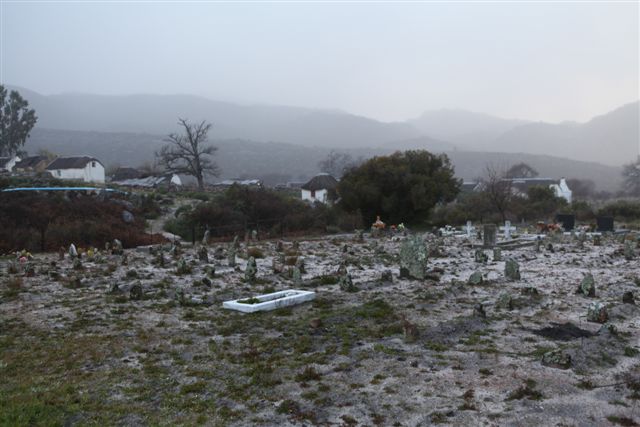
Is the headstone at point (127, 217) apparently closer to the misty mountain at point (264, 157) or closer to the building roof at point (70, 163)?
the building roof at point (70, 163)

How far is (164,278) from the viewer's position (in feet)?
50.0

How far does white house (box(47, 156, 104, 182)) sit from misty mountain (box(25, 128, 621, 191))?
59.9 metres

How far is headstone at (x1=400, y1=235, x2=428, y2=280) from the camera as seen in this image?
15.2 metres

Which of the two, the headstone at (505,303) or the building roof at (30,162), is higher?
the building roof at (30,162)

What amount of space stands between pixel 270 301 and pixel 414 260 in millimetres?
4961

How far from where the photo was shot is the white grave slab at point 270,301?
11.6 meters

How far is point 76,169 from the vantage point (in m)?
59.4

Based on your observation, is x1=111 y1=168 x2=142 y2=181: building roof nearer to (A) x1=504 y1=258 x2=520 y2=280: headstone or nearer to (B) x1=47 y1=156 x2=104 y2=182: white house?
(B) x1=47 y1=156 x2=104 y2=182: white house

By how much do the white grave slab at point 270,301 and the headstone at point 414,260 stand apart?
11.7 ft

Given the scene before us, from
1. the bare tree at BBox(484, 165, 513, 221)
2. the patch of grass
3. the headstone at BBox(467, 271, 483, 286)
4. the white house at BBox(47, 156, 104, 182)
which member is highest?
the white house at BBox(47, 156, 104, 182)

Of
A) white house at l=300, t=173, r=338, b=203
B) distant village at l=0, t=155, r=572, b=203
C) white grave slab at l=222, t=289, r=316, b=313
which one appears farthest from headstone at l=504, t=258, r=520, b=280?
white house at l=300, t=173, r=338, b=203

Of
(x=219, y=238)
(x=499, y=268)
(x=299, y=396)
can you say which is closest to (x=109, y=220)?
(x=219, y=238)

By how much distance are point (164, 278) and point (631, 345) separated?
449 inches

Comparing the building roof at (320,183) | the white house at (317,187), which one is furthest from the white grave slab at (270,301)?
the building roof at (320,183)
